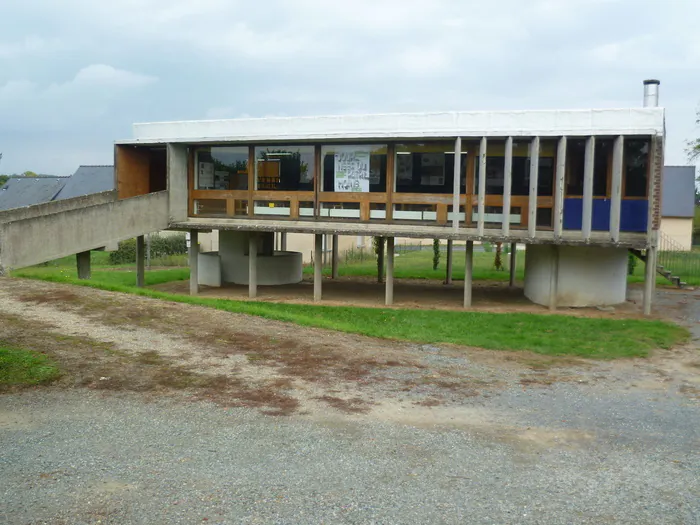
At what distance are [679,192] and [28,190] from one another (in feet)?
174

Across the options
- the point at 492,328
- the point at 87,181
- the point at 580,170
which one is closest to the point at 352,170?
the point at 580,170

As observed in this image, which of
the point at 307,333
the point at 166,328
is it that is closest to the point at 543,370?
the point at 307,333

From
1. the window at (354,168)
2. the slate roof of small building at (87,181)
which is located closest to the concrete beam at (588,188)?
the window at (354,168)

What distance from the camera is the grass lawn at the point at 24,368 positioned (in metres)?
9.13

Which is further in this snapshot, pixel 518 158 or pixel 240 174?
pixel 240 174

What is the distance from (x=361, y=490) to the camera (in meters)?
6.03

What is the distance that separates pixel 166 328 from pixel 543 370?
7.50 metres

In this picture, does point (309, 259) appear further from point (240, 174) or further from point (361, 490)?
point (361, 490)

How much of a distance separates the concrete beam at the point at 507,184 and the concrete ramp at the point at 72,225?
11287 millimetres

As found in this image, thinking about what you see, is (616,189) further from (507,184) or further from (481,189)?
(481,189)

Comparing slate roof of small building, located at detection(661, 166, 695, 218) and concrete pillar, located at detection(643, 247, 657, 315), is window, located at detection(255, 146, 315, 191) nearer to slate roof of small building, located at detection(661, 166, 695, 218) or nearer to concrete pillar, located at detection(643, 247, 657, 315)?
concrete pillar, located at detection(643, 247, 657, 315)

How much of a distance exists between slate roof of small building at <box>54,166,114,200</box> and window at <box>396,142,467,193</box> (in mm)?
35066

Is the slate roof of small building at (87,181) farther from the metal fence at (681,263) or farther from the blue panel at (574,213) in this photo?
the blue panel at (574,213)

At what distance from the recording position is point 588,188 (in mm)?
17969
